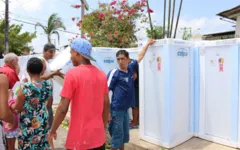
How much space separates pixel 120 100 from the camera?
11.7 feet

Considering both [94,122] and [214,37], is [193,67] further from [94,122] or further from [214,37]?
[214,37]

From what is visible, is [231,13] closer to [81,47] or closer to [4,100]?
[81,47]

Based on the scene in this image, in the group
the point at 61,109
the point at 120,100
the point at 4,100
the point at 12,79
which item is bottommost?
the point at 120,100

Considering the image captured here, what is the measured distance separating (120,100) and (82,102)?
4.51 feet

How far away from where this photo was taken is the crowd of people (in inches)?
87.7

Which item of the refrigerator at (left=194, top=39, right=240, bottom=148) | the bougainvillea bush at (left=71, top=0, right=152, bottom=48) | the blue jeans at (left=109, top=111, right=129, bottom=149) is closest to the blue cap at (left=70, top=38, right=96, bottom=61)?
the blue jeans at (left=109, top=111, right=129, bottom=149)

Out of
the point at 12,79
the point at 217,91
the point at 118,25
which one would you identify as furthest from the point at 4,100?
the point at 118,25

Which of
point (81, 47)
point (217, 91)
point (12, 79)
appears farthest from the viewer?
point (217, 91)

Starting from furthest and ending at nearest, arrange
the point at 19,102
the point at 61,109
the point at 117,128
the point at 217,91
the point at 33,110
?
1. the point at 217,91
2. the point at 117,128
3. the point at 33,110
4. the point at 19,102
5. the point at 61,109

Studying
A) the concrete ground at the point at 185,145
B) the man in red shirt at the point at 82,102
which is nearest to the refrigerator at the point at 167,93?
the concrete ground at the point at 185,145

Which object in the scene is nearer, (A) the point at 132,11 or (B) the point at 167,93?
(B) the point at 167,93

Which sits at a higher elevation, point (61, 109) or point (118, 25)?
point (118, 25)

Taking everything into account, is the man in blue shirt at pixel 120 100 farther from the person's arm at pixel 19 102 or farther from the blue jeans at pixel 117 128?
the person's arm at pixel 19 102

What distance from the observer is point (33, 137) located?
2.75 m
